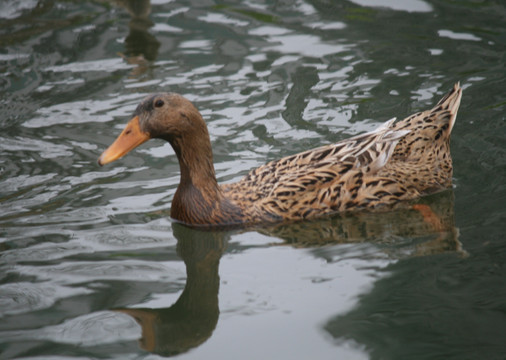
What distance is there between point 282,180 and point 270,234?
0.59 m

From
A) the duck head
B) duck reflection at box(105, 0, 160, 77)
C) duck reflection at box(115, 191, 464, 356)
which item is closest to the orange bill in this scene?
the duck head

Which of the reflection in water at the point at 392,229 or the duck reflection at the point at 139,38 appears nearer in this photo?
the reflection in water at the point at 392,229

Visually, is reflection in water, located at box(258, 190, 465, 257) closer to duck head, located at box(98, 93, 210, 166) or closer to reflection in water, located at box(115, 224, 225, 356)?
reflection in water, located at box(115, 224, 225, 356)

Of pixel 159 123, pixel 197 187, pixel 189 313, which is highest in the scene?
pixel 159 123

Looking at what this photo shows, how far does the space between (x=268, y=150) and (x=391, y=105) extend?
6.14 feet

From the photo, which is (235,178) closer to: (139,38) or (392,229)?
(392,229)

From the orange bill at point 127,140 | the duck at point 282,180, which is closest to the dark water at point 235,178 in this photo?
the duck at point 282,180

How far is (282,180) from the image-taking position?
23.5ft

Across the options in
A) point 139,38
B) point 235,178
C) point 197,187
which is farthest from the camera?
point 139,38

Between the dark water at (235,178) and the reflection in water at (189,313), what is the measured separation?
2 centimetres

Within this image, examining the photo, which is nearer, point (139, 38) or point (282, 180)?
point (282, 180)

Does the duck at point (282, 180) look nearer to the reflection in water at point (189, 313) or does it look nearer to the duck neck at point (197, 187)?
the duck neck at point (197, 187)

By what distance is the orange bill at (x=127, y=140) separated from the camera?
6582mm

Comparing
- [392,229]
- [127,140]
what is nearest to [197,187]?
[127,140]
